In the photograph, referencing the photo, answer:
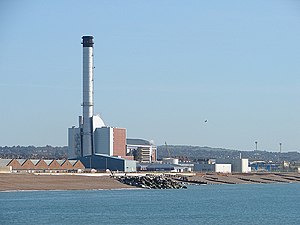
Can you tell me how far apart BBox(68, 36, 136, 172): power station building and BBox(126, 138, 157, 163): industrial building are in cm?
1057

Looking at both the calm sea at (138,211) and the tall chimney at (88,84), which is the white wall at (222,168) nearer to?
the tall chimney at (88,84)

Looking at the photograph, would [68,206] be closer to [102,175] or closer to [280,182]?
[102,175]

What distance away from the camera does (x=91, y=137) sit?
294ft

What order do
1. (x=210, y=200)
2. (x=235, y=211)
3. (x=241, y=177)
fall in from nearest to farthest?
(x=235, y=211)
(x=210, y=200)
(x=241, y=177)

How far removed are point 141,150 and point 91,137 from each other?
1904cm

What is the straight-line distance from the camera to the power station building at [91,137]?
8600cm

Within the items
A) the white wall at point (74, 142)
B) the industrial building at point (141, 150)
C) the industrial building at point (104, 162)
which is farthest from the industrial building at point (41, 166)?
the industrial building at point (141, 150)

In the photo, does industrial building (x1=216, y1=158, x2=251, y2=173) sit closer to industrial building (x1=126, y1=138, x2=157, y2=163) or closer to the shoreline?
industrial building (x1=126, y1=138, x2=157, y2=163)

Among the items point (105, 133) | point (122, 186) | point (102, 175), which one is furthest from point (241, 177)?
point (122, 186)

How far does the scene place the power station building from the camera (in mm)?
86000

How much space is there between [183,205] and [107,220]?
36.8 ft

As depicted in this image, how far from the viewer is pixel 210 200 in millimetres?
52125

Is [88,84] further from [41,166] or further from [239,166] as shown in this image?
[239,166]

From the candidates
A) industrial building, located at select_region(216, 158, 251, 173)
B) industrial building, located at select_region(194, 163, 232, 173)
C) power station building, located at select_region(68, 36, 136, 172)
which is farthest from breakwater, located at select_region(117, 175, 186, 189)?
industrial building, located at select_region(216, 158, 251, 173)
